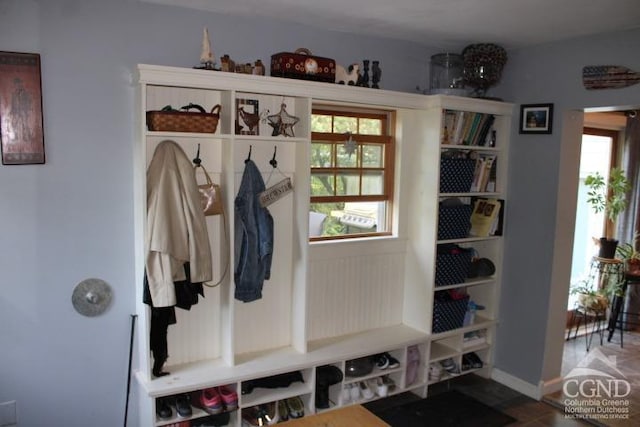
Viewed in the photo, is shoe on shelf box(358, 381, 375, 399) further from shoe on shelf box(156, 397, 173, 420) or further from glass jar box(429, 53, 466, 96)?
glass jar box(429, 53, 466, 96)

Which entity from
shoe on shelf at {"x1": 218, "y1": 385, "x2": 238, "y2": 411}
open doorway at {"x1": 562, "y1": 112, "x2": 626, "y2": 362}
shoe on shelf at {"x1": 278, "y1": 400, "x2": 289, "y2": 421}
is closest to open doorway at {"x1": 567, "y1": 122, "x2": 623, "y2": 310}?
open doorway at {"x1": 562, "y1": 112, "x2": 626, "y2": 362}

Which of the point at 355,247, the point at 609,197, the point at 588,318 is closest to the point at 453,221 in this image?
the point at 355,247

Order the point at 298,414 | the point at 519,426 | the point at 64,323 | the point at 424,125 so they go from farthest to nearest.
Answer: the point at 424,125
the point at 519,426
the point at 298,414
the point at 64,323

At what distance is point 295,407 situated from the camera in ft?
10.2

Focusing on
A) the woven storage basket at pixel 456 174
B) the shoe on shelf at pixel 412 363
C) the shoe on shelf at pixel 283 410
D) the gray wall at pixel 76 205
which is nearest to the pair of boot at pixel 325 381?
the shoe on shelf at pixel 283 410

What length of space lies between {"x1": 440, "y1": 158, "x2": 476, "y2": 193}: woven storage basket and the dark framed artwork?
2.46 m

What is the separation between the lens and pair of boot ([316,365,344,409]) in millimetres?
3186

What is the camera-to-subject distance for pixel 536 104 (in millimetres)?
3625

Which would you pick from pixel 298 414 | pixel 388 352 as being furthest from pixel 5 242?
pixel 388 352

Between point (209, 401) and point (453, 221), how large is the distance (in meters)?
2.03

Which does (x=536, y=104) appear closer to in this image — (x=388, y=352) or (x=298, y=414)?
(x=388, y=352)

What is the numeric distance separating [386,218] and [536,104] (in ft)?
4.42

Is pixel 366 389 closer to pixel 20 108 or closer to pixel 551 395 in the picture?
pixel 551 395

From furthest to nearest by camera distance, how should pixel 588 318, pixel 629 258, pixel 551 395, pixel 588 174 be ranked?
1. pixel 588 318
2. pixel 588 174
3. pixel 629 258
4. pixel 551 395
